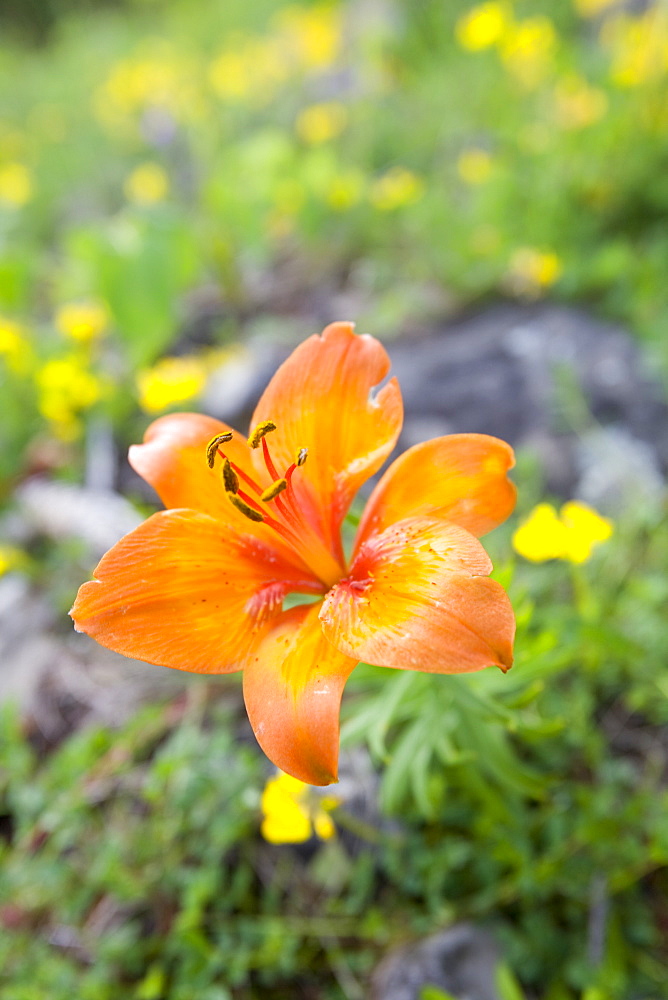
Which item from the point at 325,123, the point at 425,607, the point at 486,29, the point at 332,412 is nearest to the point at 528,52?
the point at 486,29

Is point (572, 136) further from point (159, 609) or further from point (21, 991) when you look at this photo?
point (21, 991)

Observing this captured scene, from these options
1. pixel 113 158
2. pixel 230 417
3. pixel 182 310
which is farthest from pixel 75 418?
pixel 113 158

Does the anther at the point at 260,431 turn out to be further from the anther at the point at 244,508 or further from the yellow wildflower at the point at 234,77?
the yellow wildflower at the point at 234,77

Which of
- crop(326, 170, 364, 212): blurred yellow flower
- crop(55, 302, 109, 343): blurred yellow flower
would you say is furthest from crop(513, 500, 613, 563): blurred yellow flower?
crop(326, 170, 364, 212): blurred yellow flower

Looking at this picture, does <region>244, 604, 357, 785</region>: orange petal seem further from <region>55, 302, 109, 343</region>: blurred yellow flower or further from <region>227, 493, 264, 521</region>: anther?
<region>55, 302, 109, 343</region>: blurred yellow flower

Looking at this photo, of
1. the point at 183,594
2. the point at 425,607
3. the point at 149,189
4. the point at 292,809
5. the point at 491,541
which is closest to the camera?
the point at 425,607

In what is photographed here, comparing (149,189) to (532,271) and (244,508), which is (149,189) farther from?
(244,508)

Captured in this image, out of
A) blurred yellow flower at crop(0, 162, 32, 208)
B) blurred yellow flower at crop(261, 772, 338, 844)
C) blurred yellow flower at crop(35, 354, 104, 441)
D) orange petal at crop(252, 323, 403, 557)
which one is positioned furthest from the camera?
blurred yellow flower at crop(0, 162, 32, 208)
